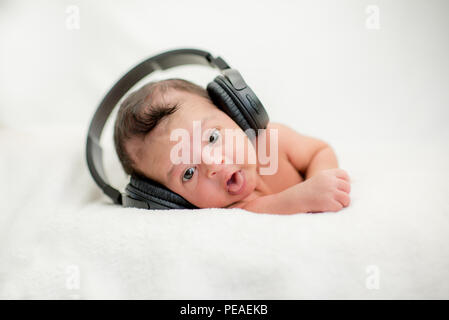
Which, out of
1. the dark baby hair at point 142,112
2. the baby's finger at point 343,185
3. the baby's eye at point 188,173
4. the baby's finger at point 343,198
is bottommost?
the baby's finger at point 343,198

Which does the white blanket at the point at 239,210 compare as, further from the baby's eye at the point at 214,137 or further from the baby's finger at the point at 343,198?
the baby's eye at the point at 214,137

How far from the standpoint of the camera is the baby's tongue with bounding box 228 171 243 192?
0.91 metres

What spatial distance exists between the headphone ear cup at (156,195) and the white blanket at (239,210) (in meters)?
0.06

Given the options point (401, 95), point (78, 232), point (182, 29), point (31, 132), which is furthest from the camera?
point (182, 29)

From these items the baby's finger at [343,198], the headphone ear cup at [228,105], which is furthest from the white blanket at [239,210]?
the headphone ear cup at [228,105]

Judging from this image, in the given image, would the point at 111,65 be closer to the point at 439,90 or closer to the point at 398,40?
the point at 398,40

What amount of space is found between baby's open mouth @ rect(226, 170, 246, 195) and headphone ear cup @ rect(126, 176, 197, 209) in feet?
0.37

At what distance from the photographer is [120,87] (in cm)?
105

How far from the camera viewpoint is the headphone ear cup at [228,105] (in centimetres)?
93

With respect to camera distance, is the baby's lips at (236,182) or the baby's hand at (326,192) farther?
the baby's lips at (236,182)

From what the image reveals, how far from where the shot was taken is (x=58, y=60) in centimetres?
151

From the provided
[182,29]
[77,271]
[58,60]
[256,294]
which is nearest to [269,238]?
[256,294]

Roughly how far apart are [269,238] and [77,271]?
36 cm

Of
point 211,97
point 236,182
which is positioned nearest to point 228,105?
point 211,97
